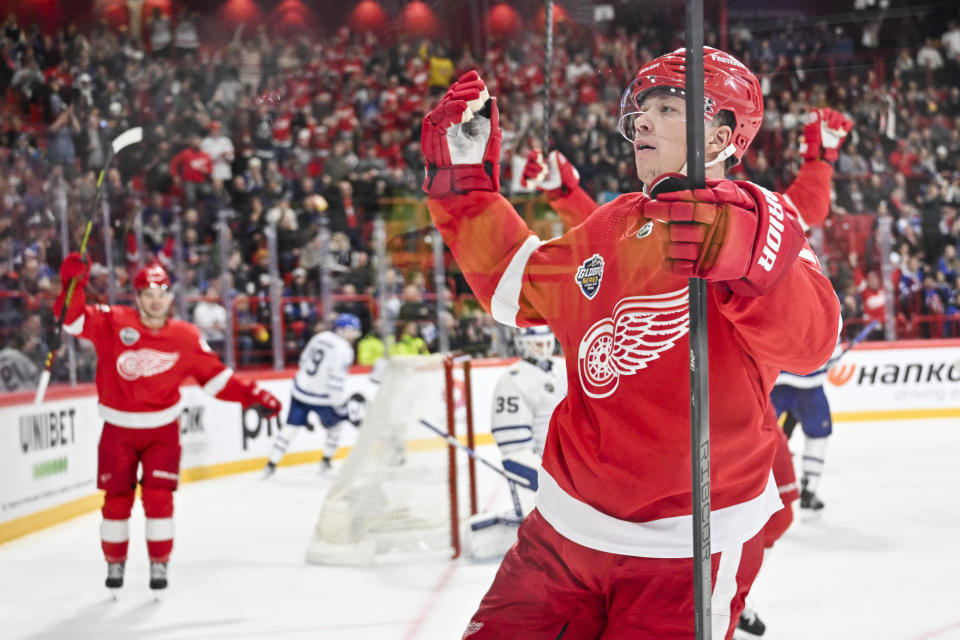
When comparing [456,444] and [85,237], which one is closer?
[456,444]

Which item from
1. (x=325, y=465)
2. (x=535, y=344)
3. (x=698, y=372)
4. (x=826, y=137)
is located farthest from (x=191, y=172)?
(x=698, y=372)

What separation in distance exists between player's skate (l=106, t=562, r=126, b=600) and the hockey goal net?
2.85 feet

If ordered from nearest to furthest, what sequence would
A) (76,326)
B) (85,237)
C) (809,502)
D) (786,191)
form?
(786,191) → (76,326) → (85,237) → (809,502)

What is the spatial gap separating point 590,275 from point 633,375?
163 mm

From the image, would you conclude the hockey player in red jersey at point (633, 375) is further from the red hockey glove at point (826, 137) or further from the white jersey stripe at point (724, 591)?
the red hockey glove at point (826, 137)

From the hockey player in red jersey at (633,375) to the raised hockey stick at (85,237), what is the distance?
3.32 metres

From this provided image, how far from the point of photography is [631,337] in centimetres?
130

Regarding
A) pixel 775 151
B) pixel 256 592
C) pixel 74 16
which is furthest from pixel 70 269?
pixel 775 151

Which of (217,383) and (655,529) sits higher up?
(655,529)

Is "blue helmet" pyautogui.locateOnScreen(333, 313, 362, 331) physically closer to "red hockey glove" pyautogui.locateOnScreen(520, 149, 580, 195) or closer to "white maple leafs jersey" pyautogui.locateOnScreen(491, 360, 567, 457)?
"white maple leafs jersey" pyautogui.locateOnScreen(491, 360, 567, 457)

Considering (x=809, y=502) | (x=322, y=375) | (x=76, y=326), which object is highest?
(x=76, y=326)

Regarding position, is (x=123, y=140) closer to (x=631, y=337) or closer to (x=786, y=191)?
(x=786, y=191)

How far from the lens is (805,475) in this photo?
542 cm

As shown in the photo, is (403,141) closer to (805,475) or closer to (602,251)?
(602,251)
